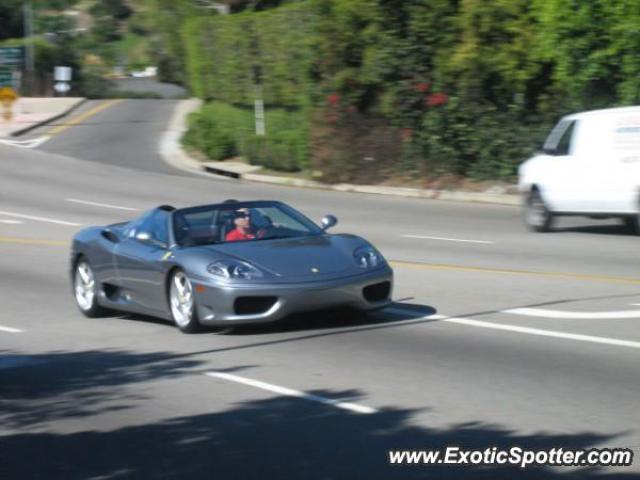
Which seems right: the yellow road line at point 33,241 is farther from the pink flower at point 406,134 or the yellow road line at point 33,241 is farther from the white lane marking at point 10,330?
the pink flower at point 406,134

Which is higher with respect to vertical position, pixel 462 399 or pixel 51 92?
pixel 462 399

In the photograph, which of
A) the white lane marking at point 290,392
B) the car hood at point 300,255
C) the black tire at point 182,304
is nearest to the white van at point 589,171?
the car hood at point 300,255

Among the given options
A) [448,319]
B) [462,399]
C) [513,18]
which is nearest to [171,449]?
[462,399]

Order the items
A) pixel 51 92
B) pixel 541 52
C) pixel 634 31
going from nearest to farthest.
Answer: pixel 634 31
pixel 541 52
pixel 51 92

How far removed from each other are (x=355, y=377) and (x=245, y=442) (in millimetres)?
1986

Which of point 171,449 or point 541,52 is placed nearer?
point 171,449

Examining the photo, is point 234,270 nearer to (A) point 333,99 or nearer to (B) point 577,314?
(B) point 577,314

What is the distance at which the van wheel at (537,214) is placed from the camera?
68.4ft

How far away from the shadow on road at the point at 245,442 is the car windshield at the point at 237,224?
3150 millimetres

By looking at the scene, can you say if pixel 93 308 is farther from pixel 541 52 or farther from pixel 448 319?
pixel 541 52

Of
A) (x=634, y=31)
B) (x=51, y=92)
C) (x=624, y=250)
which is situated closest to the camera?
(x=624, y=250)

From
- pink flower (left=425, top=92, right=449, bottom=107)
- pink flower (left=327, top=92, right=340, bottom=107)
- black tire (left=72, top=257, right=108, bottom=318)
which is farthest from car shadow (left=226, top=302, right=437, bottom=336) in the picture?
pink flower (left=327, top=92, right=340, bottom=107)

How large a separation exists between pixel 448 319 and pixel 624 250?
6429mm

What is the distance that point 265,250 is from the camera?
11.8m
